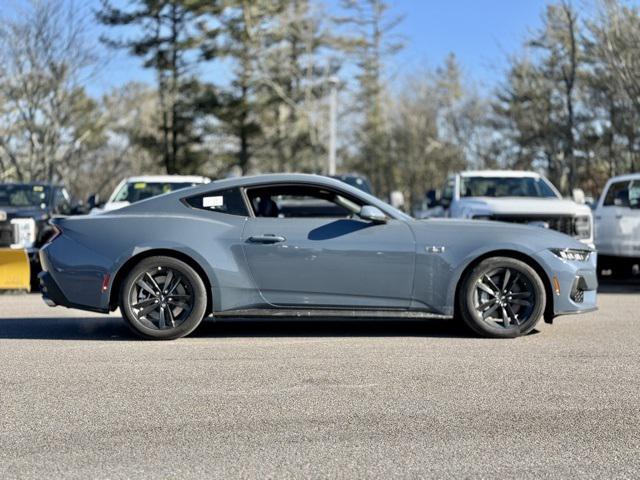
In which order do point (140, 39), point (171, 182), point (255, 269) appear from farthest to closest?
point (140, 39), point (171, 182), point (255, 269)

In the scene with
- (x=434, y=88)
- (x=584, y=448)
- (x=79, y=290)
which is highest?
(x=434, y=88)

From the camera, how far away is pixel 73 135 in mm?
36531

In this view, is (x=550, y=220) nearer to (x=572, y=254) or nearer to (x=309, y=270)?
(x=572, y=254)

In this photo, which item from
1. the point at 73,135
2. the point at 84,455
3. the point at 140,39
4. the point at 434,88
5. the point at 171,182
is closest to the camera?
the point at 84,455

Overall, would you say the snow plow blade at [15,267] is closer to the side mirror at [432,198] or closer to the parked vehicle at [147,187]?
the parked vehicle at [147,187]

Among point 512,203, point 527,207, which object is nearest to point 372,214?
point 527,207

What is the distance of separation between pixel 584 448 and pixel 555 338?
11.4ft

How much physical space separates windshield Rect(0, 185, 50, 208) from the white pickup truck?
22.1 ft

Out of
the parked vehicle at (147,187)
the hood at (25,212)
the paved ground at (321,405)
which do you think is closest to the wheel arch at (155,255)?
the paved ground at (321,405)

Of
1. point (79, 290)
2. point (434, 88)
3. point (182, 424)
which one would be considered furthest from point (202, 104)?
point (182, 424)

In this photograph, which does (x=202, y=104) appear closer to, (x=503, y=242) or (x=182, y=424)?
(x=503, y=242)

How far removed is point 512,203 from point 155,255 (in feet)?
21.9

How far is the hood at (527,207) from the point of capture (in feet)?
40.8

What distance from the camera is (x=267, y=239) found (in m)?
7.62
